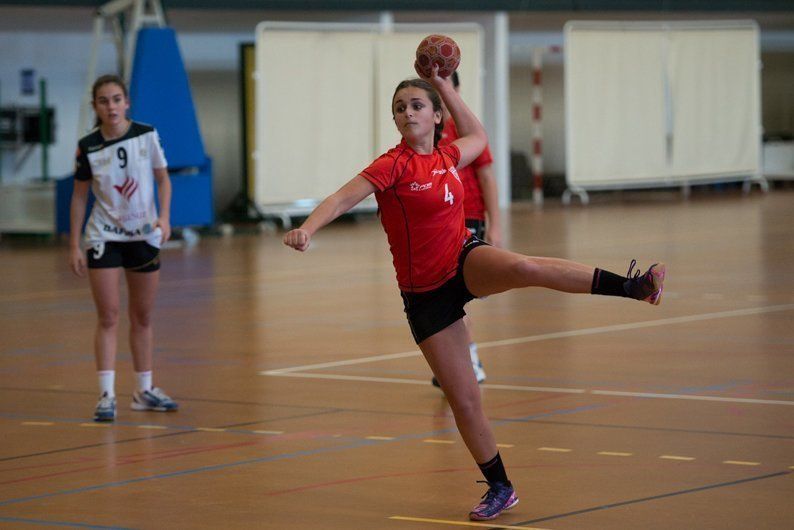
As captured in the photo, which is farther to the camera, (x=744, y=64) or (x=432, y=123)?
(x=744, y=64)

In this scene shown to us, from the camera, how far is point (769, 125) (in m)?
32.0

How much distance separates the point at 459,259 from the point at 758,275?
9.06 metres

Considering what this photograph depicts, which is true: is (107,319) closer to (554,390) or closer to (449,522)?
(554,390)

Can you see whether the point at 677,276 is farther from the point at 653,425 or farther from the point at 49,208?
the point at 49,208

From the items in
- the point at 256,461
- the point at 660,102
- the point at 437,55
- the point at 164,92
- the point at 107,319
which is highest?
the point at 660,102

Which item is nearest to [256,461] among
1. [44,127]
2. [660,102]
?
[44,127]

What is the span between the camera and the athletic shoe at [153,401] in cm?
748

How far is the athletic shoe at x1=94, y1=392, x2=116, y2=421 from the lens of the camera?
7215 millimetres

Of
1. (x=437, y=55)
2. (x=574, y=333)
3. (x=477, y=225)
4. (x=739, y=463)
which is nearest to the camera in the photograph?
(x=437, y=55)

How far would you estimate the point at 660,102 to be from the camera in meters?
26.2

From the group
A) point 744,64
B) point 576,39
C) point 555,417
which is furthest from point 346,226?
point 555,417

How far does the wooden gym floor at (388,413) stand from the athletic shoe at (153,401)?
118 millimetres

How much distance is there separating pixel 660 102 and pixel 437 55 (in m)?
21.4

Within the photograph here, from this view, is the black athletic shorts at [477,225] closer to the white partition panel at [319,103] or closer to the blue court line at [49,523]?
the blue court line at [49,523]
